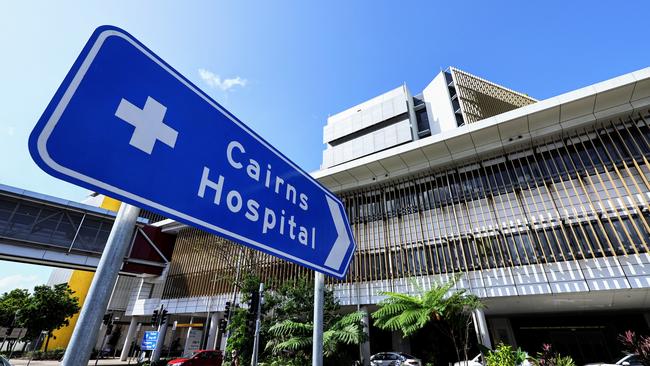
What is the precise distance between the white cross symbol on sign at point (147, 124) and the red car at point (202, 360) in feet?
50.1

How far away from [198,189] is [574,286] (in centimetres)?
1291

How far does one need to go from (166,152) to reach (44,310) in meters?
26.8

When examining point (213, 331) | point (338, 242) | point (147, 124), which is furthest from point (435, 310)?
point (213, 331)

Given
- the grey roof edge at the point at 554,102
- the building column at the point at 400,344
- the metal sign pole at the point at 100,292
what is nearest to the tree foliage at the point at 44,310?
the grey roof edge at the point at 554,102

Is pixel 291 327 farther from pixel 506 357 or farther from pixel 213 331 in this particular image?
pixel 213 331

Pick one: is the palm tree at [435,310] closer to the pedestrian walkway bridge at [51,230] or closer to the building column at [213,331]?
the building column at [213,331]

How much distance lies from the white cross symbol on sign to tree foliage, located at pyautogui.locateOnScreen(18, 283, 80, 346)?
2660cm

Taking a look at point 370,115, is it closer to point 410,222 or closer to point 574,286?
point 410,222

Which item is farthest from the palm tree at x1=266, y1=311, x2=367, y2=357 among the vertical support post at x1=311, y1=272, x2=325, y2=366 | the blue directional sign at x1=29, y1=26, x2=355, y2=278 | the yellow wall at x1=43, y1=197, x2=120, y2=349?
the yellow wall at x1=43, y1=197, x2=120, y2=349

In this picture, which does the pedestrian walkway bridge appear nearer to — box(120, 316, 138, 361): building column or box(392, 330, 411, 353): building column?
box(120, 316, 138, 361): building column

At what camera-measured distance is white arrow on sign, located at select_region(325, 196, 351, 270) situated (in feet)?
6.10

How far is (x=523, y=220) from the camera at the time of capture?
37.6ft

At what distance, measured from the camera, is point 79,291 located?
25031 mm

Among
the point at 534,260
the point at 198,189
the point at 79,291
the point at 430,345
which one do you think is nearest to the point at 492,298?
the point at 534,260
